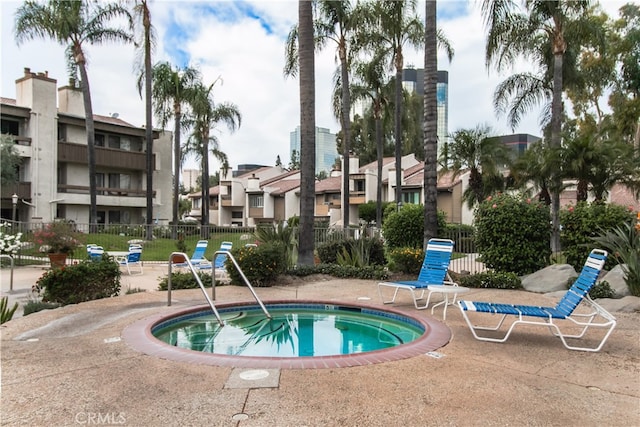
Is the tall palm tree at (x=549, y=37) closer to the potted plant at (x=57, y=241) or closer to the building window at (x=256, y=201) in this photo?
the potted plant at (x=57, y=241)

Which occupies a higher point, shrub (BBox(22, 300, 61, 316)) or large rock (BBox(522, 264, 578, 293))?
large rock (BBox(522, 264, 578, 293))

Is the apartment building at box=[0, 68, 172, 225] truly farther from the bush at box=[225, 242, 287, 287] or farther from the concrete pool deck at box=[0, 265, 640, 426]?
the concrete pool deck at box=[0, 265, 640, 426]

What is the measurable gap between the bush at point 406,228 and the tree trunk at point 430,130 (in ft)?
5.83

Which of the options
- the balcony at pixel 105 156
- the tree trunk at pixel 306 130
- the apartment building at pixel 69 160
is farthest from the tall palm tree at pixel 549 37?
the balcony at pixel 105 156

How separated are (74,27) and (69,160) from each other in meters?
11.5

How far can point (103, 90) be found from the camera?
1208 inches

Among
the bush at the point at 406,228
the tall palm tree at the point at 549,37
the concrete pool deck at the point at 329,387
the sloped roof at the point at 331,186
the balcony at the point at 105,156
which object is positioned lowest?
the concrete pool deck at the point at 329,387

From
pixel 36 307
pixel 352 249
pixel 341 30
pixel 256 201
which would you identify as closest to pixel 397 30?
pixel 341 30

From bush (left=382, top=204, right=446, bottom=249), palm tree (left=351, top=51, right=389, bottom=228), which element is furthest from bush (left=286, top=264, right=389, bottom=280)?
palm tree (left=351, top=51, right=389, bottom=228)

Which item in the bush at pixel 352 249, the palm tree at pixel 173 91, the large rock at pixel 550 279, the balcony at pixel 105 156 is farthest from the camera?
the balcony at pixel 105 156

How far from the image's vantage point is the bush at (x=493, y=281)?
36.1 feet

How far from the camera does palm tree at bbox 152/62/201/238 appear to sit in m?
32.9

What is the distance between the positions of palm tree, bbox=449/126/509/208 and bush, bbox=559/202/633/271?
39.0ft

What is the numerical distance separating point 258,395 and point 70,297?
6.63m
